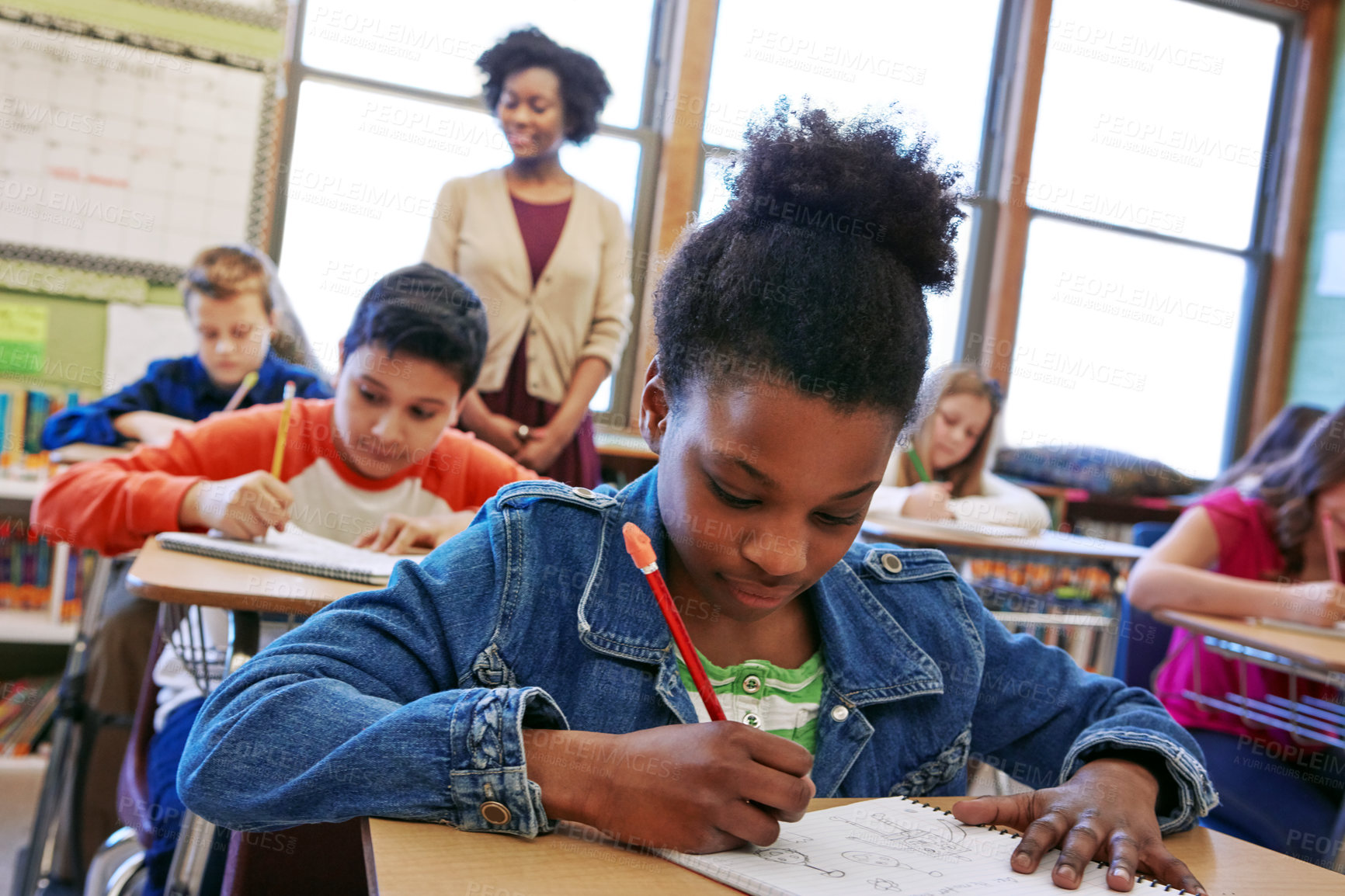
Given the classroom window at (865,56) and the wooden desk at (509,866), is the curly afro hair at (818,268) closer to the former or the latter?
the wooden desk at (509,866)

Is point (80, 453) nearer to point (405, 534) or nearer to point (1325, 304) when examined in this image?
point (405, 534)

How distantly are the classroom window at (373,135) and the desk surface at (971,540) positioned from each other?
157 centimetres

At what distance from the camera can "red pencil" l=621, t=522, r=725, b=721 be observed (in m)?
0.70

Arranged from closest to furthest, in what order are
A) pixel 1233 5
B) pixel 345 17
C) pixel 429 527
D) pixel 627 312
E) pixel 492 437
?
1. pixel 429 527
2. pixel 492 437
3. pixel 627 312
4. pixel 345 17
5. pixel 1233 5

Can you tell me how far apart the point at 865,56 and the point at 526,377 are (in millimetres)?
2569

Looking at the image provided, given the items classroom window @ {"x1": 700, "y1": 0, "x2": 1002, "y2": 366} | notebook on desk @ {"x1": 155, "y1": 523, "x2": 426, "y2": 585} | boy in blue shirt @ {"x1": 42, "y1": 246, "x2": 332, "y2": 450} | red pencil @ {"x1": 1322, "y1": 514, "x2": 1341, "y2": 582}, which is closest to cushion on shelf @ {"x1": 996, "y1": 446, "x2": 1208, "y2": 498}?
classroom window @ {"x1": 700, "y1": 0, "x2": 1002, "y2": 366}

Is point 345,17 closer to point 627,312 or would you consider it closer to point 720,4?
point 720,4

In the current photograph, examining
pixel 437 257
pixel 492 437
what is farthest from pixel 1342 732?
pixel 437 257

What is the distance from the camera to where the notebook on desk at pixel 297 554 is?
1.38 metres

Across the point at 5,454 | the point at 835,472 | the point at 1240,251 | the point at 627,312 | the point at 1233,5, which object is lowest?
the point at 5,454

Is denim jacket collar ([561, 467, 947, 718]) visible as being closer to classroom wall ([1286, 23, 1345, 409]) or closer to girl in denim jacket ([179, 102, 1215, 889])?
girl in denim jacket ([179, 102, 1215, 889])

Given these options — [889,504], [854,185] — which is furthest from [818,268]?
[889,504]

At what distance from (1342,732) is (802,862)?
5.47 feet

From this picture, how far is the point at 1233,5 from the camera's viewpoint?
17.6 feet
